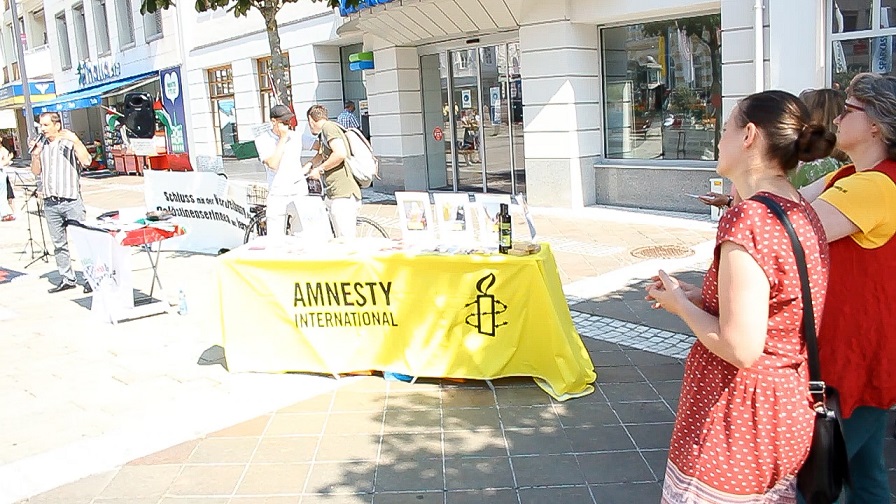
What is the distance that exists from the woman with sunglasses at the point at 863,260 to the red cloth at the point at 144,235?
18.5 ft

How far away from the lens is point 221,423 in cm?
457

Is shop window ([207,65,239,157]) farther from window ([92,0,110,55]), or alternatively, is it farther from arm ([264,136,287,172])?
arm ([264,136,287,172])

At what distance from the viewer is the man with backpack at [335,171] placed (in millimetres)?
7641

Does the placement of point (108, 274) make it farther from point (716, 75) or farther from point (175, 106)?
point (175, 106)

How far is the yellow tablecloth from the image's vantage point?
15.5 ft

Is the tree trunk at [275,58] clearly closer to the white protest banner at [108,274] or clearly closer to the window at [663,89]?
the white protest banner at [108,274]

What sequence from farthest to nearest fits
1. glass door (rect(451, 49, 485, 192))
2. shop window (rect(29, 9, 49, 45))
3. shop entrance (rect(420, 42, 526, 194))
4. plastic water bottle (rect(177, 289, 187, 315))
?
shop window (rect(29, 9, 49, 45))
glass door (rect(451, 49, 485, 192))
shop entrance (rect(420, 42, 526, 194))
plastic water bottle (rect(177, 289, 187, 315))

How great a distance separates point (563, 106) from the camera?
11.6 metres

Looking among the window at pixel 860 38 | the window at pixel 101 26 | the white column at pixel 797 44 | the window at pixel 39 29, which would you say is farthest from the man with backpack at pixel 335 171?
the window at pixel 39 29

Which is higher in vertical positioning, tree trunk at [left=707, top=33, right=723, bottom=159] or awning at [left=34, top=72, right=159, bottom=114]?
awning at [left=34, top=72, right=159, bottom=114]

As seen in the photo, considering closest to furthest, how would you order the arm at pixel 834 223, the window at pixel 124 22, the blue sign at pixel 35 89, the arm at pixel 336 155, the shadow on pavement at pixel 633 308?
the arm at pixel 834 223 → the shadow on pavement at pixel 633 308 → the arm at pixel 336 155 → the window at pixel 124 22 → the blue sign at pixel 35 89

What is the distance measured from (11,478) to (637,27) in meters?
9.91

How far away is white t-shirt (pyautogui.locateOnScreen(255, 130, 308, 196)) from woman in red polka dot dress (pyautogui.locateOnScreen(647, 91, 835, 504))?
643 centimetres

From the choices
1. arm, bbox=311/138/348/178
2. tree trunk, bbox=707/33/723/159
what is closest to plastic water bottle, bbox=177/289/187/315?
arm, bbox=311/138/348/178
